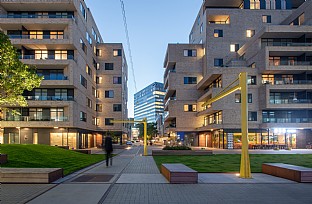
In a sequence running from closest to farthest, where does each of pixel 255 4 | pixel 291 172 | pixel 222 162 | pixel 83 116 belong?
pixel 291 172, pixel 222 162, pixel 83 116, pixel 255 4

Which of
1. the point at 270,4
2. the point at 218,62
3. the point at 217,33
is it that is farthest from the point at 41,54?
the point at 270,4

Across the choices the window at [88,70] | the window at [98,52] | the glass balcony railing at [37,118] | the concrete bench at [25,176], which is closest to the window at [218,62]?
the window at [88,70]

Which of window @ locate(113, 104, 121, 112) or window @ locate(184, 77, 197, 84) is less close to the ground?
window @ locate(184, 77, 197, 84)

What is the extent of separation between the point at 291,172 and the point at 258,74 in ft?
132

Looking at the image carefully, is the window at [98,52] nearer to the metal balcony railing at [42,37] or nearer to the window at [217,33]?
the metal balcony railing at [42,37]

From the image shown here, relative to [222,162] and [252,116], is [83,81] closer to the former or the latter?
[252,116]

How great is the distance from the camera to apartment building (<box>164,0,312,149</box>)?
161ft

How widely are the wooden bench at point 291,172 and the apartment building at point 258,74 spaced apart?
117 feet

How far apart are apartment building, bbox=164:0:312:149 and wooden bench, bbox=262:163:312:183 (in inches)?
1407

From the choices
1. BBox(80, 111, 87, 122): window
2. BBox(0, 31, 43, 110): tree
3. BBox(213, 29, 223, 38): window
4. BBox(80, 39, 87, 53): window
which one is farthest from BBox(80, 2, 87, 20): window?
BBox(0, 31, 43, 110): tree

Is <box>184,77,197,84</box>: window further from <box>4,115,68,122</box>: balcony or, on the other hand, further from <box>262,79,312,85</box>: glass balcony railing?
<box>4,115,68,122</box>: balcony

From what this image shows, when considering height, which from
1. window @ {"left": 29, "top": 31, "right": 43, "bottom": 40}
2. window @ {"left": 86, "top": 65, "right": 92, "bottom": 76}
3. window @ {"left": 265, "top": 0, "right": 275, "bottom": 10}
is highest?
window @ {"left": 265, "top": 0, "right": 275, "bottom": 10}

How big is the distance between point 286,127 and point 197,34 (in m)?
33.9

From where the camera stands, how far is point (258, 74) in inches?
1996
